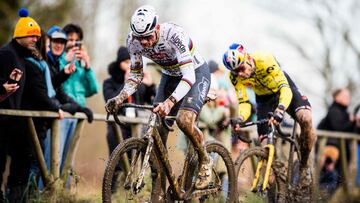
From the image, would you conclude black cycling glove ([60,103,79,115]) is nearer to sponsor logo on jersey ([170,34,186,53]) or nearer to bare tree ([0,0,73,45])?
sponsor logo on jersey ([170,34,186,53])

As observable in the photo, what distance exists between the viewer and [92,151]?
20.0 m

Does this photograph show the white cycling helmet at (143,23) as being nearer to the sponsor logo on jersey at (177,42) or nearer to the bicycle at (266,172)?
the sponsor logo on jersey at (177,42)

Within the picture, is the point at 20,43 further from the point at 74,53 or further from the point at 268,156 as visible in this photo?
the point at 268,156

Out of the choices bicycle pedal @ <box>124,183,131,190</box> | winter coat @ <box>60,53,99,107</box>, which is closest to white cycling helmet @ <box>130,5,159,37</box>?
bicycle pedal @ <box>124,183,131,190</box>

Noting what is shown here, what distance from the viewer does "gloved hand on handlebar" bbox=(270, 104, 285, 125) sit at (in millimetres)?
9438

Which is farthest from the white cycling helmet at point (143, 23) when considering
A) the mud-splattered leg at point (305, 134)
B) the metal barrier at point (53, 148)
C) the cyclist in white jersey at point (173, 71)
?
the mud-splattered leg at point (305, 134)

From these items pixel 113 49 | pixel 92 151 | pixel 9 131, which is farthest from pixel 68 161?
pixel 113 49

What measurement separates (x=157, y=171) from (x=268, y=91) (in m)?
2.55

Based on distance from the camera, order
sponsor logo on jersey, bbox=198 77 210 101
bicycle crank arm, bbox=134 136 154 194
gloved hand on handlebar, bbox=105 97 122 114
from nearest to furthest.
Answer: bicycle crank arm, bbox=134 136 154 194 → gloved hand on handlebar, bbox=105 97 122 114 → sponsor logo on jersey, bbox=198 77 210 101

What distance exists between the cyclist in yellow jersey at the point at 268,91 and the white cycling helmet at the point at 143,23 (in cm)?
193

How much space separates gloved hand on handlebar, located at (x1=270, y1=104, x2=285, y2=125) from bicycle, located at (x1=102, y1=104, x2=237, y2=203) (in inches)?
28.8

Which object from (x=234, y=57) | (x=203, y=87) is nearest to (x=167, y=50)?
(x=203, y=87)

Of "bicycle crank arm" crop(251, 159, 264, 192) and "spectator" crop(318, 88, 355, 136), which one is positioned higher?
"spectator" crop(318, 88, 355, 136)

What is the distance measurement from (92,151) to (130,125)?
29.8 ft
